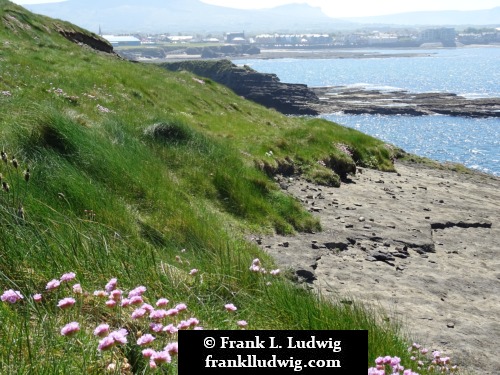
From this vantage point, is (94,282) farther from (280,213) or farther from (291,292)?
(280,213)

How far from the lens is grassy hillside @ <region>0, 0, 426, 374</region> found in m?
4.50

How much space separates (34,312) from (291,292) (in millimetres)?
2732

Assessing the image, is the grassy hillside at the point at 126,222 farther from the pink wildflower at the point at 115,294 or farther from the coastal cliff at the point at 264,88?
the coastal cliff at the point at 264,88

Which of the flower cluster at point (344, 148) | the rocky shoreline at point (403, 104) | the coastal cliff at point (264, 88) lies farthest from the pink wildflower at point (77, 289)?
the rocky shoreline at point (403, 104)

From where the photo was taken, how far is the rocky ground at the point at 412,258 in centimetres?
1027

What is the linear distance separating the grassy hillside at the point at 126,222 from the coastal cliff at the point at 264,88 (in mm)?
81970

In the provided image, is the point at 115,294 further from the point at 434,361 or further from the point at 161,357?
the point at 434,361

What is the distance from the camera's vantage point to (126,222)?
8.32 m

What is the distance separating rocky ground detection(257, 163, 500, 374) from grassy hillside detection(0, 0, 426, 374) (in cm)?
106

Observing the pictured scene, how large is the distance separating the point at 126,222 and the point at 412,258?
8.13m

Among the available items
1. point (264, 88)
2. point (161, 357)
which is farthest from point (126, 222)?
point (264, 88)

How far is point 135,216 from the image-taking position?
29.7 ft

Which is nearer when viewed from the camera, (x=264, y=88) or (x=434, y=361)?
(x=434, y=361)

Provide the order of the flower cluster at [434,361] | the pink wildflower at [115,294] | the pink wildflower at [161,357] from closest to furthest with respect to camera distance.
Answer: the pink wildflower at [161,357] < the pink wildflower at [115,294] < the flower cluster at [434,361]
